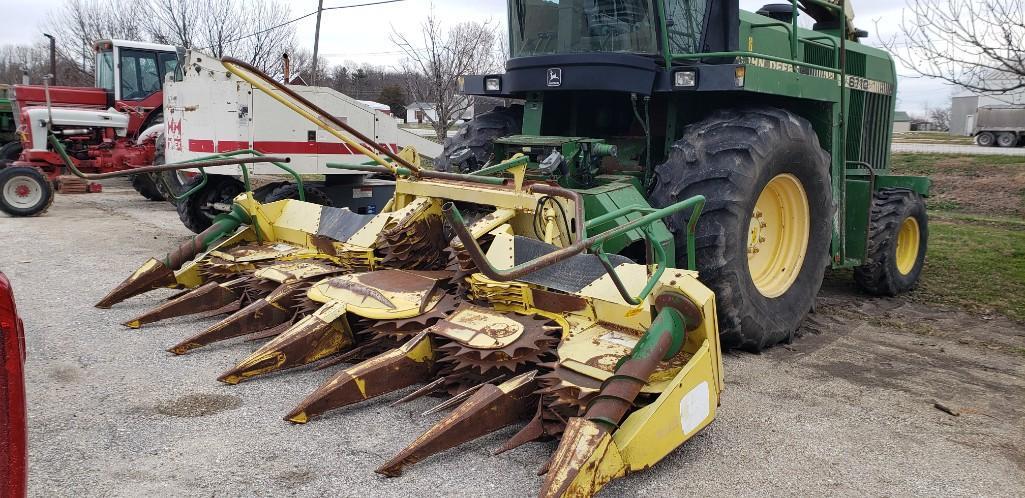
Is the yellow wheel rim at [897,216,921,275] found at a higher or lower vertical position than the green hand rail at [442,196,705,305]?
lower

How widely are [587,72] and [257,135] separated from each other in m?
4.35

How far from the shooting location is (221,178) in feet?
29.2

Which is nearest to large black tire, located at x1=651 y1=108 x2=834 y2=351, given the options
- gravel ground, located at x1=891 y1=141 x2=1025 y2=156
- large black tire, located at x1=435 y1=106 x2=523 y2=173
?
large black tire, located at x1=435 y1=106 x2=523 y2=173

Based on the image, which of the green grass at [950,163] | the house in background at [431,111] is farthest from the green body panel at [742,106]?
the green grass at [950,163]

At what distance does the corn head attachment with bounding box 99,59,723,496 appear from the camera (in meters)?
2.92

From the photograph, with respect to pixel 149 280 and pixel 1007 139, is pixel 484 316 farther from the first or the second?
pixel 1007 139

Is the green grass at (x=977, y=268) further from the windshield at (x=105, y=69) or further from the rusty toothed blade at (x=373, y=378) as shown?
the windshield at (x=105, y=69)

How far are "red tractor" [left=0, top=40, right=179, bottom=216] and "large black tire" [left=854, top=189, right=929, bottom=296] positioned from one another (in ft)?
28.8

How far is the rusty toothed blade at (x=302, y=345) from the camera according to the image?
12.4ft

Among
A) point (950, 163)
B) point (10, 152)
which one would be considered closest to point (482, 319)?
point (10, 152)

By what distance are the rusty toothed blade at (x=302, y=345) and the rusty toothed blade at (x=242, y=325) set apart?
0.33 meters

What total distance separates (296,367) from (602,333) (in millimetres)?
1658

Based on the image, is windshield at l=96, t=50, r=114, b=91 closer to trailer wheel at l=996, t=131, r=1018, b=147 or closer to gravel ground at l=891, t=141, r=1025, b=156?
gravel ground at l=891, t=141, r=1025, b=156

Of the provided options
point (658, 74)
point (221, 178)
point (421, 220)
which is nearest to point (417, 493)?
point (421, 220)
